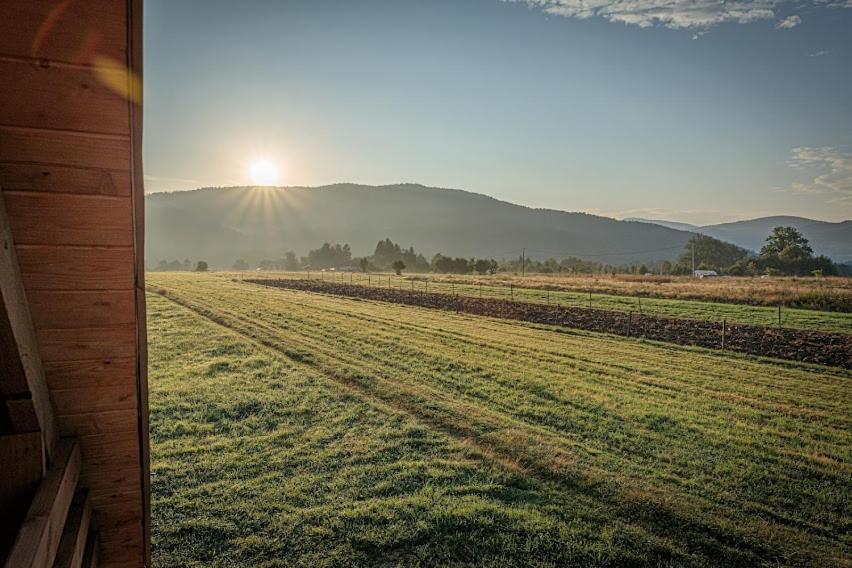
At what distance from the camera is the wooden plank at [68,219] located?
176 cm

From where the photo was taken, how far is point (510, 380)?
1132 cm

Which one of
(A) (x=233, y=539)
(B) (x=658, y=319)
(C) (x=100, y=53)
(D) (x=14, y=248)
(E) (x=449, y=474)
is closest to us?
(C) (x=100, y=53)

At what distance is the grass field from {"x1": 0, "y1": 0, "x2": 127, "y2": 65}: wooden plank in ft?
15.2

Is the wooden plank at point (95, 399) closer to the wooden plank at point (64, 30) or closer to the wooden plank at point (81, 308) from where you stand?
the wooden plank at point (81, 308)

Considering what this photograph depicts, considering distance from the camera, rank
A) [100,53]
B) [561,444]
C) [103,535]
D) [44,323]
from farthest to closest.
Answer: [561,444], [103,535], [44,323], [100,53]

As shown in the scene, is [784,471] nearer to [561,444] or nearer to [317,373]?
[561,444]

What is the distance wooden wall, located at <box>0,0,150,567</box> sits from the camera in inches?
62.4

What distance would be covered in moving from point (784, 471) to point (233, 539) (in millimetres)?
7594

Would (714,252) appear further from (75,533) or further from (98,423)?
(75,533)

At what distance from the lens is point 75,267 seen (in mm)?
1960

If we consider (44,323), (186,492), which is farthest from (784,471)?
(44,323)

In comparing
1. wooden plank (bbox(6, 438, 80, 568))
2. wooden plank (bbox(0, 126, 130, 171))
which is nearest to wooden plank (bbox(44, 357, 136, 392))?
wooden plank (bbox(6, 438, 80, 568))

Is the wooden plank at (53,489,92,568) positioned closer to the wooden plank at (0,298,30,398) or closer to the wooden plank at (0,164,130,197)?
the wooden plank at (0,298,30,398)

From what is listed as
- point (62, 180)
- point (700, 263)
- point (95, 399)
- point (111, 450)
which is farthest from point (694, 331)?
point (700, 263)
